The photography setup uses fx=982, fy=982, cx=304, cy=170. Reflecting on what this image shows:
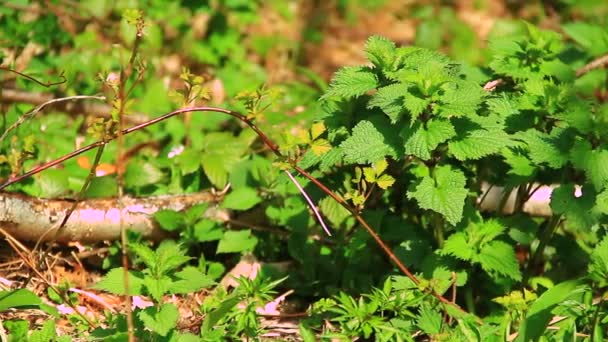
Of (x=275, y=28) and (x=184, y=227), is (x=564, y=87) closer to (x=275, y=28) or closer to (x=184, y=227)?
(x=184, y=227)

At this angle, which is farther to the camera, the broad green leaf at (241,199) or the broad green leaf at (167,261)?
the broad green leaf at (241,199)

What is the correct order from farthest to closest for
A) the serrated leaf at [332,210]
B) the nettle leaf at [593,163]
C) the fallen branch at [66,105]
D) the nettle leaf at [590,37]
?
1. the fallen branch at [66,105]
2. the nettle leaf at [590,37]
3. the serrated leaf at [332,210]
4. the nettle leaf at [593,163]

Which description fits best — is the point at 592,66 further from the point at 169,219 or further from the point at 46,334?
the point at 46,334

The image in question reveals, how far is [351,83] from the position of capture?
9.63 feet

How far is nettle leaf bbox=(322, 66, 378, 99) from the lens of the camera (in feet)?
9.50

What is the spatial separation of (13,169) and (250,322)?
1.15 metres

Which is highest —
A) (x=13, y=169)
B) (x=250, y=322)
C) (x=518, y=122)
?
(x=518, y=122)

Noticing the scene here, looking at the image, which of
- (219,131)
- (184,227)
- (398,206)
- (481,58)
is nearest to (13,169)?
(184,227)

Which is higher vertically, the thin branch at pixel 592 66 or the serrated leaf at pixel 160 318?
the thin branch at pixel 592 66

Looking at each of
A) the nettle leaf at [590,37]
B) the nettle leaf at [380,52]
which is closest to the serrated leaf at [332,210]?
the nettle leaf at [380,52]

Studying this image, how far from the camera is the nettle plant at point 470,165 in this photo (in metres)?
2.86

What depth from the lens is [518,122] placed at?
314cm

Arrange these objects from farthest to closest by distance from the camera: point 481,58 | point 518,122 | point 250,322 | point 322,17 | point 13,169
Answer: point 322,17, point 481,58, point 13,169, point 518,122, point 250,322

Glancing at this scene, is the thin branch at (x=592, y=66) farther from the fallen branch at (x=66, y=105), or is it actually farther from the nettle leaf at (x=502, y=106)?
the fallen branch at (x=66, y=105)
